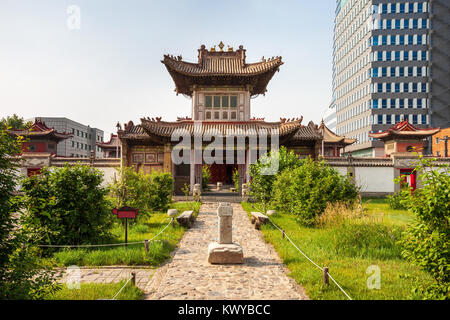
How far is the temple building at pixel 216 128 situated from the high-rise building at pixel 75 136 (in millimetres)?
30576

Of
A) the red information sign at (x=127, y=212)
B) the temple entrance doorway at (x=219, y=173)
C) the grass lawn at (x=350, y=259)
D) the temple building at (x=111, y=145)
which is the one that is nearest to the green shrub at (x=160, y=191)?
the red information sign at (x=127, y=212)

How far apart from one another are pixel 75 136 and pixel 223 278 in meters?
55.5

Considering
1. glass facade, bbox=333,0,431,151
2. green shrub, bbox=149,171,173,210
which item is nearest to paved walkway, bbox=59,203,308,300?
green shrub, bbox=149,171,173,210

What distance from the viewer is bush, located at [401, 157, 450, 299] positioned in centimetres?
354

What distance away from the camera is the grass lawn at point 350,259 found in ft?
15.9

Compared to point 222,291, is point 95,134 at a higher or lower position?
higher

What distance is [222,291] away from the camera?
5027 millimetres

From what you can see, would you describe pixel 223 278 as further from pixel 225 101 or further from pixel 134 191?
pixel 225 101

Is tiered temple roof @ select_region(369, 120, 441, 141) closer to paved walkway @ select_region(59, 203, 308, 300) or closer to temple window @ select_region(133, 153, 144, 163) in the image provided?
paved walkway @ select_region(59, 203, 308, 300)

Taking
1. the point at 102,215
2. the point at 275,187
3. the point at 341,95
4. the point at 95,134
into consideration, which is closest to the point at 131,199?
the point at 102,215

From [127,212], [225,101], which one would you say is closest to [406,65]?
[225,101]

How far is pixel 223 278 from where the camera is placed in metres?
5.68
